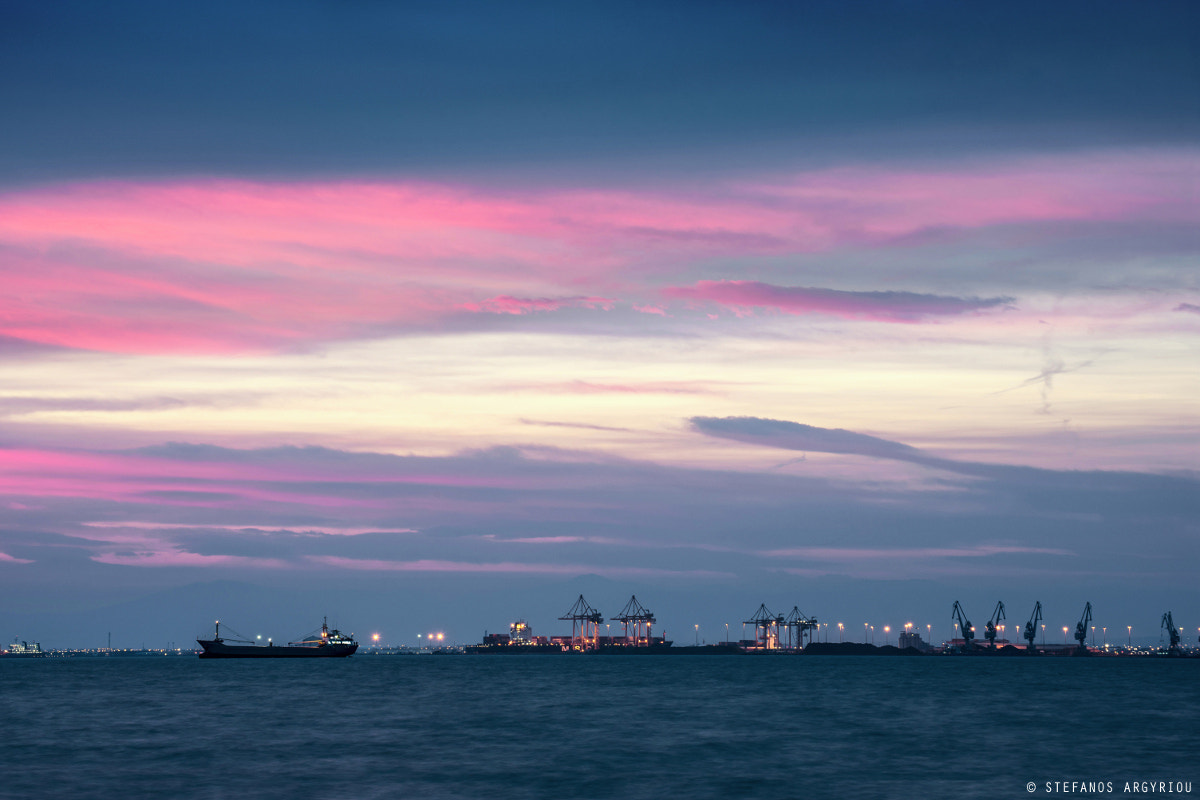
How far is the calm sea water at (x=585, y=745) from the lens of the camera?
6619 cm

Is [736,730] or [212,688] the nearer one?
[736,730]

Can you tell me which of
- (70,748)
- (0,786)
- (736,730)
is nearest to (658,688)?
(736,730)

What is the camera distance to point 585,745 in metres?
86.5

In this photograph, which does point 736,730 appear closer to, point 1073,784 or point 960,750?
point 960,750

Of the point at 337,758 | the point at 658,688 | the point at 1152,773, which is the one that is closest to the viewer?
the point at 1152,773

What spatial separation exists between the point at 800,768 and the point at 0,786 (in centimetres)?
4780

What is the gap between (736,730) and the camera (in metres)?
98.0

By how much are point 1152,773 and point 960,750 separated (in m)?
14.7

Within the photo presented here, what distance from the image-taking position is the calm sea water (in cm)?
6619

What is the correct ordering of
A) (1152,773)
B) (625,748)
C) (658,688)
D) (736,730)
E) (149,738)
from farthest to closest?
(658,688)
(736,730)
(149,738)
(625,748)
(1152,773)

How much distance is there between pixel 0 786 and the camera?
65375 millimetres

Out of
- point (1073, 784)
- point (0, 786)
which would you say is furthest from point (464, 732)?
point (1073, 784)

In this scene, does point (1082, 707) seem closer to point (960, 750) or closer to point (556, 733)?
point (960, 750)

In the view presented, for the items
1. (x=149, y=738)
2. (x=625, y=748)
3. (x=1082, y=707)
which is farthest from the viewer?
(x=1082, y=707)
